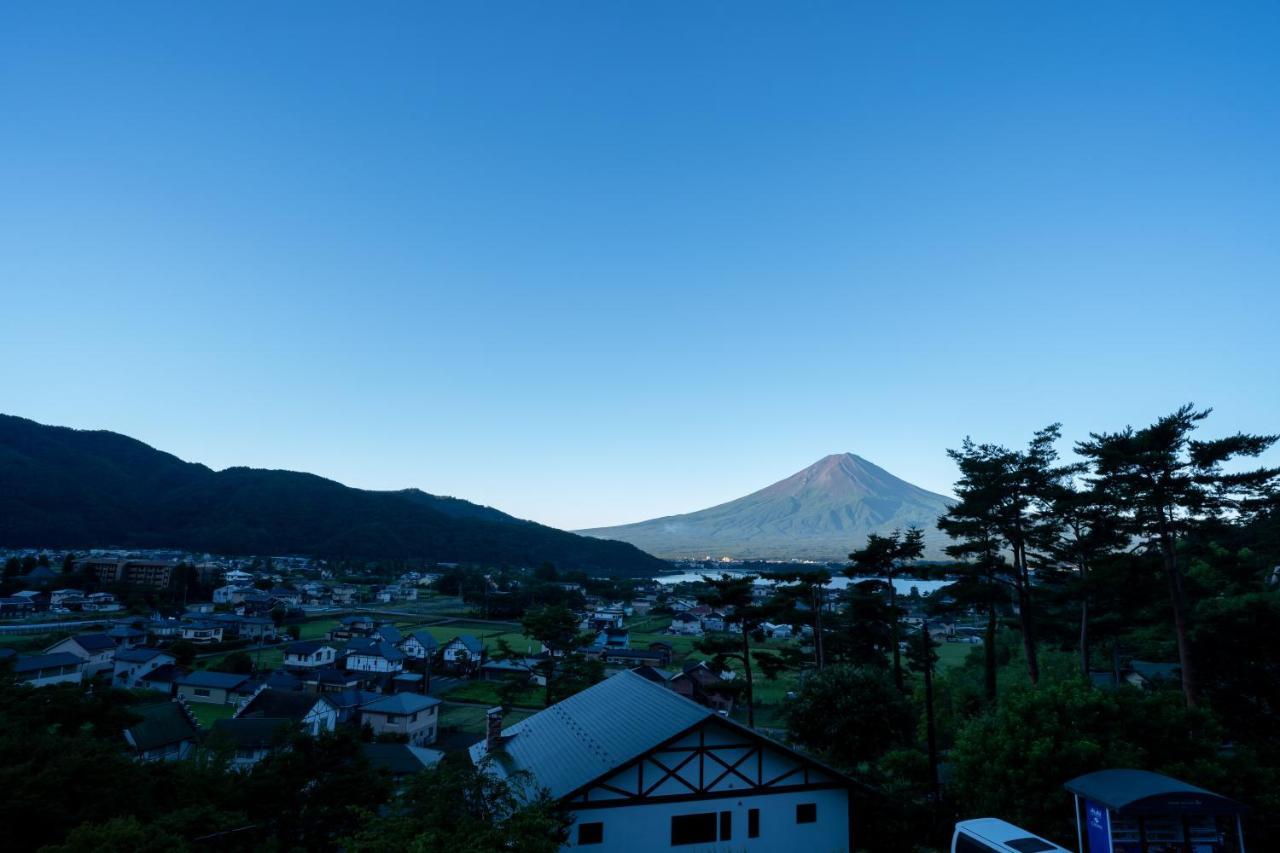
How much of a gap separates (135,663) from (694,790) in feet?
169

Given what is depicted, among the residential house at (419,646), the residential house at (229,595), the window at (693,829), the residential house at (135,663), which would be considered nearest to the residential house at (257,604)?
the residential house at (229,595)

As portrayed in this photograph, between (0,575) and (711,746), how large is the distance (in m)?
112

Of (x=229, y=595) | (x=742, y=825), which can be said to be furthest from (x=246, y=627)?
(x=742, y=825)

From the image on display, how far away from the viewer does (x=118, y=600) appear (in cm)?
7944

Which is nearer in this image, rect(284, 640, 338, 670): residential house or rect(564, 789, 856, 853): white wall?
rect(564, 789, 856, 853): white wall

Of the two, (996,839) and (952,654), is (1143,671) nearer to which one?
(996,839)

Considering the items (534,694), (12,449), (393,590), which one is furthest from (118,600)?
(12,449)

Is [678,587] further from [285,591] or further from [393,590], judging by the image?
[285,591]

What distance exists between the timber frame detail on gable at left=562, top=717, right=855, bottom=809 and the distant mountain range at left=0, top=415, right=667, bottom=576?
532 feet

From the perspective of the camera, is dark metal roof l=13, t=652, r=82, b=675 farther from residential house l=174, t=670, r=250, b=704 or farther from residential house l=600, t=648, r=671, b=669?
residential house l=600, t=648, r=671, b=669

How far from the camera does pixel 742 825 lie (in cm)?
1380

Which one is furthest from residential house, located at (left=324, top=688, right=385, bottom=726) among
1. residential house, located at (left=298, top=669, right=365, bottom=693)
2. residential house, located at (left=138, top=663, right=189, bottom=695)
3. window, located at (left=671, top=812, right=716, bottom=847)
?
window, located at (left=671, top=812, right=716, bottom=847)

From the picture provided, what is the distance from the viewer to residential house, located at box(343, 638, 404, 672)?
5131 cm

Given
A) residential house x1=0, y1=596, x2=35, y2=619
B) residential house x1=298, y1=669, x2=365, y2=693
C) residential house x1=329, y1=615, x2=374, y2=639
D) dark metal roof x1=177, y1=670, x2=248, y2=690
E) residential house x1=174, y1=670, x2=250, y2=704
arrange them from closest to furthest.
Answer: residential house x1=174, y1=670, x2=250, y2=704 → dark metal roof x1=177, y1=670, x2=248, y2=690 → residential house x1=298, y1=669, x2=365, y2=693 → residential house x1=329, y1=615, x2=374, y2=639 → residential house x1=0, y1=596, x2=35, y2=619
